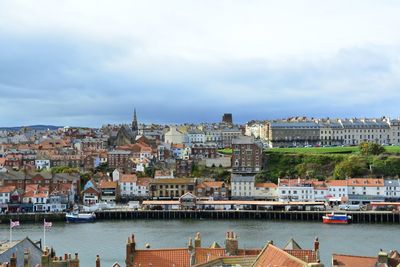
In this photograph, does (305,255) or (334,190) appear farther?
(334,190)

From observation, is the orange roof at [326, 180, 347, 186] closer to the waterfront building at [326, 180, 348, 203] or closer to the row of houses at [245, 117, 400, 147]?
the waterfront building at [326, 180, 348, 203]

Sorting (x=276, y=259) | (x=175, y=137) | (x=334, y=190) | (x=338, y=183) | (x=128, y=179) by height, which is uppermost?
(x=175, y=137)

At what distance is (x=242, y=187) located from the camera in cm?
7000

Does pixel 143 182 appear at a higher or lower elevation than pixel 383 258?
higher

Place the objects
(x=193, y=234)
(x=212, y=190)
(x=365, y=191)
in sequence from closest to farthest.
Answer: (x=193, y=234), (x=365, y=191), (x=212, y=190)

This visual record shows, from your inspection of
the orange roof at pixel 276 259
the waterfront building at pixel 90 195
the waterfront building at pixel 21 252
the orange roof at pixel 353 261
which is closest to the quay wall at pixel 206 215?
the waterfront building at pixel 90 195

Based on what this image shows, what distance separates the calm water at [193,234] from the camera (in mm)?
38500

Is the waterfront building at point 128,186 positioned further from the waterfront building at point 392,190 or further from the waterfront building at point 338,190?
the waterfront building at point 392,190

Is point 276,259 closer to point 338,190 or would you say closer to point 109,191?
point 338,190

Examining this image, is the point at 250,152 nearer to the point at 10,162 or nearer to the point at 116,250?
the point at 10,162

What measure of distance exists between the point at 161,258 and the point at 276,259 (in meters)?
4.11

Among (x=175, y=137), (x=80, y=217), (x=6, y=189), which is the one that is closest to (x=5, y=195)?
(x=6, y=189)

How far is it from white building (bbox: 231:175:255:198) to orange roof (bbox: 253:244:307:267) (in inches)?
2126

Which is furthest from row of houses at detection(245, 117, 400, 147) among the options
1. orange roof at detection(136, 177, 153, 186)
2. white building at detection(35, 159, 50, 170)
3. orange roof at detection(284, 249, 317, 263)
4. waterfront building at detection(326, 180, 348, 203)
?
orange roof at detection(284, 249, 317, 263)
